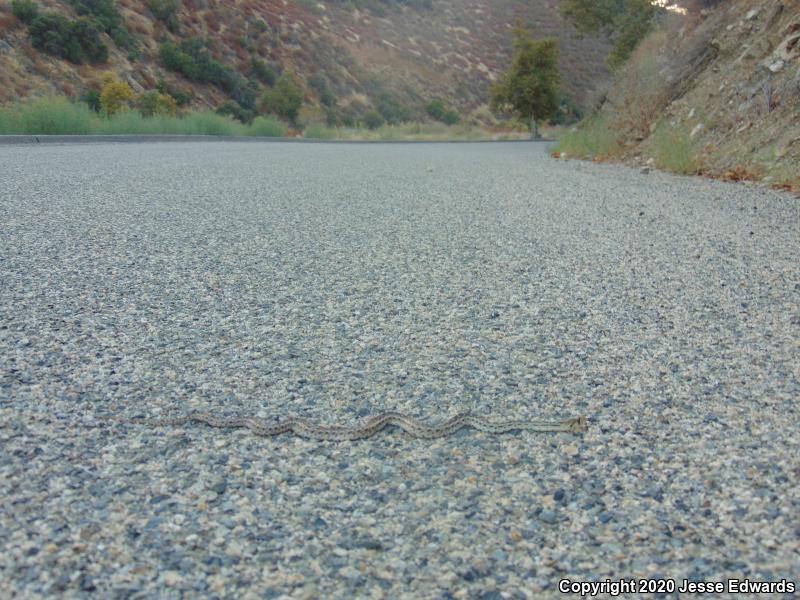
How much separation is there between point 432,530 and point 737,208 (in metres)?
7.17

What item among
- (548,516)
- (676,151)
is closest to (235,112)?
(676,151)

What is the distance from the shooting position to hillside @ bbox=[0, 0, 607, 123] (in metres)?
32.9

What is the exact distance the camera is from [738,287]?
491 centimetres

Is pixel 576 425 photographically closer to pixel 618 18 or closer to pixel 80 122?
pixel 80 122

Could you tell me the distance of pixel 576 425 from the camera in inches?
114

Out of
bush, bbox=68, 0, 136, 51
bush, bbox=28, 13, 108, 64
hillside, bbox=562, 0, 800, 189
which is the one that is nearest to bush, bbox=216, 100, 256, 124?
bush, bbox=68, 0, 136, 51

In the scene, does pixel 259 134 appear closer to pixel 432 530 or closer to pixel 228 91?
pixel 228 91

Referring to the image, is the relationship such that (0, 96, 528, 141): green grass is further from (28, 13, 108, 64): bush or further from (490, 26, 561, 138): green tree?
(490, 26, 561, 138): green tree

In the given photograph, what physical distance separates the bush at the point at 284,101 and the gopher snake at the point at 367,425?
125 feet

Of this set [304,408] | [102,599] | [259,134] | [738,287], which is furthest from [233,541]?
[259,134]

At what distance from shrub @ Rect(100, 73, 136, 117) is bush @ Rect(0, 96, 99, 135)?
5.53 m

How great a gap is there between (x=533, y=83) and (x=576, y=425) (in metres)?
42.8

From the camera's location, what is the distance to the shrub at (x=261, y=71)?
43938 millimetres

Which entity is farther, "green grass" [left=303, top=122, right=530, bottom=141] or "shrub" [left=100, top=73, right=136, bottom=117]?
"green grass" [left=303, top=122, right=530, bottom=141]
